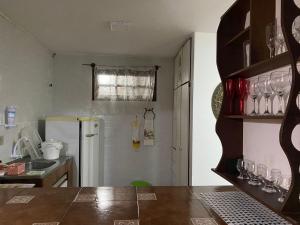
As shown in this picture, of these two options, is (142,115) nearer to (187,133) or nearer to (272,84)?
(187,133)

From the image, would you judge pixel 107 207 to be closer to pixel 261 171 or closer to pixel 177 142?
pixel 261 171

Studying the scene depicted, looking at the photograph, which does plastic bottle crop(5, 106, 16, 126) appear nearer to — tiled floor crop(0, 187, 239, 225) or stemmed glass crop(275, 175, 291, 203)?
tiled floor crop(0, 187, 239, 225)

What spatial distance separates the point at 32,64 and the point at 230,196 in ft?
9.26

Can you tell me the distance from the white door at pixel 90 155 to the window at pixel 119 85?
546 millimetres

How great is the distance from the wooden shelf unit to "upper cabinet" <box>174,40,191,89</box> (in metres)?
1.42

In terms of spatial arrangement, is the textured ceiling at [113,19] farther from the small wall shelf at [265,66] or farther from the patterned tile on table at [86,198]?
the patterned tile on table at [86,198]

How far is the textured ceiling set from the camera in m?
2.16

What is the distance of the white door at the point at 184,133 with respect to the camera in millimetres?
2986

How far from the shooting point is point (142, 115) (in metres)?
4.08

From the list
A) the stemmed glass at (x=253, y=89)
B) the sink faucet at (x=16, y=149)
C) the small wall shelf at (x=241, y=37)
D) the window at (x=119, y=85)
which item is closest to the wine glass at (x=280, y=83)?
the stemmed glass at (x=253, y=89)

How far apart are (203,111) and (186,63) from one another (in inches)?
26.9

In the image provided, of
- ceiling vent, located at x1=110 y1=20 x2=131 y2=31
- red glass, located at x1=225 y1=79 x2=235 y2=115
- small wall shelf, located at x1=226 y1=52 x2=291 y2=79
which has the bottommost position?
red glass, located at x1=225 y1=79 x2=235 y2=115

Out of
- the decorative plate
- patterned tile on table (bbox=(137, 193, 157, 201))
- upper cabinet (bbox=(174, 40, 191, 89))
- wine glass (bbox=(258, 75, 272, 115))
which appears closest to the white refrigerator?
upper cabinet (bbox=(174, 40, 191, 89))


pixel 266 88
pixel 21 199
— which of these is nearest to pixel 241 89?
pixel 266 88
